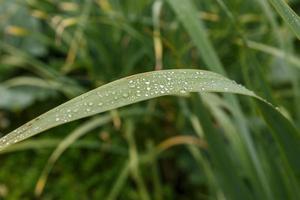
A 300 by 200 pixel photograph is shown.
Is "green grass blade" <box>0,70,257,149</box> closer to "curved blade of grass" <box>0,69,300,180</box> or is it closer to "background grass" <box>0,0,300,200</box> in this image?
"curved blade of grass" <box>0,69,300,180</box>

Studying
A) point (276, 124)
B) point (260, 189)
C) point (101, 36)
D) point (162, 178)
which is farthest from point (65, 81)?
point (276, 124)

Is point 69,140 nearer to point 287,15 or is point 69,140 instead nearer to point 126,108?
point 126,108

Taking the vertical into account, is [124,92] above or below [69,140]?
below

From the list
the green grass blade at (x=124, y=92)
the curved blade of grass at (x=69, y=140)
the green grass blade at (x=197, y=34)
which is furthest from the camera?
the curved blade of grass at (x=69, y=140)

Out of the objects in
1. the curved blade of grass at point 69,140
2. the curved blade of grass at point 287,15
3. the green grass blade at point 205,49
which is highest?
the curved blade of grass at point 69,140

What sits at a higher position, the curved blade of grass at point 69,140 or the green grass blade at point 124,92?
the curved blade of grass at point 69,140

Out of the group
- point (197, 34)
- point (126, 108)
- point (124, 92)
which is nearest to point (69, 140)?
point (126, 108)

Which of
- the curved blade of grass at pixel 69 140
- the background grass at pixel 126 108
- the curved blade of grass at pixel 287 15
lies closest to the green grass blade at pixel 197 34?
the curved blade of grass at pixel 287 15

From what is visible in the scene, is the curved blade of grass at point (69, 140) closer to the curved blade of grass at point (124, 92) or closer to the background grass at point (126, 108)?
the background grass at point (126, 108)
